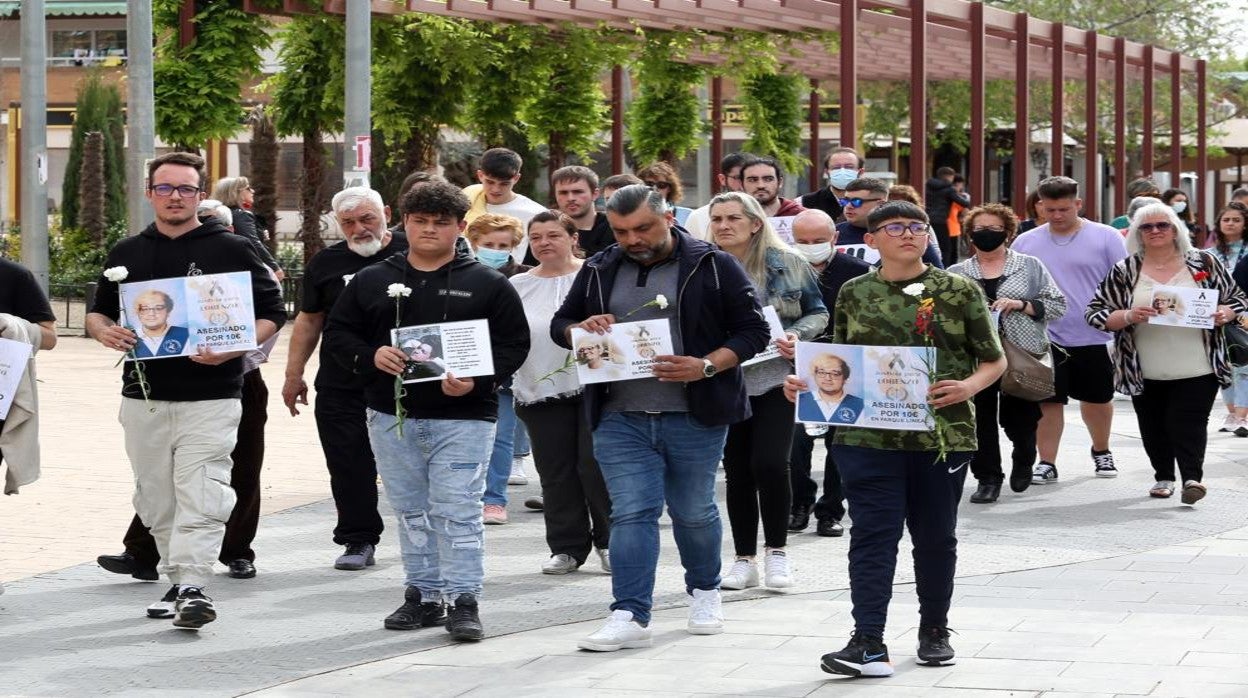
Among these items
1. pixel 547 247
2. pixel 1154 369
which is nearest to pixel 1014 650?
pixel 547 247

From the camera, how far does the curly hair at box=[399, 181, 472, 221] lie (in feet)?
24.4

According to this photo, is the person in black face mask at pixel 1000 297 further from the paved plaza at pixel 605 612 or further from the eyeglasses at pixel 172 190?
the eyeglasses at pixel 172 190

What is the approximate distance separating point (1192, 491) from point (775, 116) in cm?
2125

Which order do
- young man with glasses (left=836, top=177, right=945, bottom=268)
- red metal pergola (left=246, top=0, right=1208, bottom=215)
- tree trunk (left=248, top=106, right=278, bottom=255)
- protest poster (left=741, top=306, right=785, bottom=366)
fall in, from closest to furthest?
protest poster (left=741, top=306, right=785, bottom=366) → young man with glasses (left=836, top=177, right=945, bottom=268) → red metal pergola (left=246, top=0, right=1208, bottom=215) → tree trunk (left=248, top=106, right=278, bottom=255)

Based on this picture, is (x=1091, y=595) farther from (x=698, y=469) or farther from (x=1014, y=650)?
(x=698, y=469)

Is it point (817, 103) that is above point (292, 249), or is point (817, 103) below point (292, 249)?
above

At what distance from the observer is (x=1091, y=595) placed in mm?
8328

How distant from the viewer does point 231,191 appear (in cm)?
1246

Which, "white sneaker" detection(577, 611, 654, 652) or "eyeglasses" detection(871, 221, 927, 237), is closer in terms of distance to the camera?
"eyeglasses" detection(871, 221, 927, 237)

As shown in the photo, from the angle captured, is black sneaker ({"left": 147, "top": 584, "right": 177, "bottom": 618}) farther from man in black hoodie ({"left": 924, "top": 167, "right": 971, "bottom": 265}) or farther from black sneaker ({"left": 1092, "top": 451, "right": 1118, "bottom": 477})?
man in black hoodie ({"left": 924, "top": 167, "right": 971, "bottom": 265})

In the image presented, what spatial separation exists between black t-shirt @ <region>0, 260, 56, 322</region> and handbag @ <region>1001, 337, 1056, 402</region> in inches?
206

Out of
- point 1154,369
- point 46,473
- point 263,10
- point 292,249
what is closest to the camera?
point 1154,369

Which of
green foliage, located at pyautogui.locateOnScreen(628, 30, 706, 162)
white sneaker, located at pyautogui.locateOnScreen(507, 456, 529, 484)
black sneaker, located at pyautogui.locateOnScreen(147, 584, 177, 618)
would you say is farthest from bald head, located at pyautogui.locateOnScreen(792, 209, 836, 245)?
green foliage, located at pyautogui.locateOnScreen(628, 30, 706, 162)

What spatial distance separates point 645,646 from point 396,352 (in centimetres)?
134
